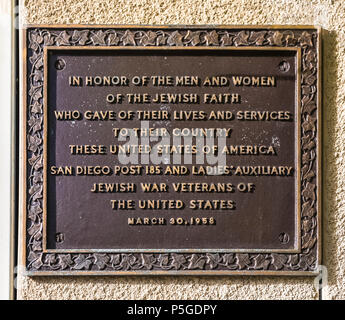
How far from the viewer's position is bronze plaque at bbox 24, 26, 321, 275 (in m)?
2.33

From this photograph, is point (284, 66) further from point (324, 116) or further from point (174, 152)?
point (174, 152)

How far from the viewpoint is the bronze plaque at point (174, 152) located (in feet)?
7.64

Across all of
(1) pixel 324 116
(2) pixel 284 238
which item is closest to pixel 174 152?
(2) pixel 284 238

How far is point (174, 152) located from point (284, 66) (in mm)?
852

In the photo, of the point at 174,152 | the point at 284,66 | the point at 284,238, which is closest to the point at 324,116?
the point at 284,66

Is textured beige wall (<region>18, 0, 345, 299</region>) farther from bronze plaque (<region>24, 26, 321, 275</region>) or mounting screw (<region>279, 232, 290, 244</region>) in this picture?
mounting screw (<region>279, 232, 290, 244</region>)

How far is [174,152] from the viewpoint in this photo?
7.67 ft

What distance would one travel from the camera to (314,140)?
2.34m

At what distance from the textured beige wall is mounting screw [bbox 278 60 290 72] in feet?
0.82

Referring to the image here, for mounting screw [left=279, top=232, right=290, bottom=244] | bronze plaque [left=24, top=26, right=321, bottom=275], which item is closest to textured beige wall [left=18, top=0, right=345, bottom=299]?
bronze plaque [left=24, top=26, right=321, bottom=275]

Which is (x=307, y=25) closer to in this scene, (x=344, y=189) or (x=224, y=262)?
(x=344, y=189)

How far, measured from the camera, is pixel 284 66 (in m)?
2.36

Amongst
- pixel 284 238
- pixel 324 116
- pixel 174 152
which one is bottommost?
pixel 284 238

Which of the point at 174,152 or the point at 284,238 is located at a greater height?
the point at 174,152
